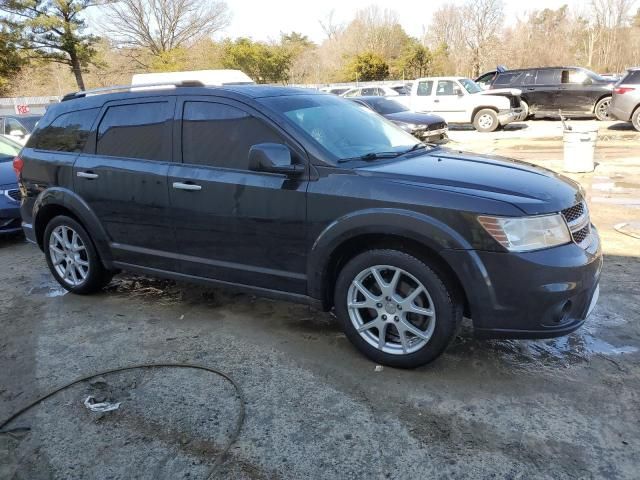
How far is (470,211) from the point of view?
2.94 metres

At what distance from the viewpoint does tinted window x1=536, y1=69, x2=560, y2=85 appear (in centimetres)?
1744

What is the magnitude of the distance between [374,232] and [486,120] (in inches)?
595

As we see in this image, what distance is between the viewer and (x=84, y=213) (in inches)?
178

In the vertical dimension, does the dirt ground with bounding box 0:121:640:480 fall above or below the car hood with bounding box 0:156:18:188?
below

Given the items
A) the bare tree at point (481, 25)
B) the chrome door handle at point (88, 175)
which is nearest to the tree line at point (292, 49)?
the bare tree at point (481, 25)

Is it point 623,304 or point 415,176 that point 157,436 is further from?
point 623,304

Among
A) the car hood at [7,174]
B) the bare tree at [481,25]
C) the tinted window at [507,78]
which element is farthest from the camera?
the bare tree at [481,25]

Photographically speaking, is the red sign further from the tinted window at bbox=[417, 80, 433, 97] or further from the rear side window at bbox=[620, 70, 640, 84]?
the rear side window at bbox=[620, 70, 640, 84]

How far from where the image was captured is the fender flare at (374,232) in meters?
2.98

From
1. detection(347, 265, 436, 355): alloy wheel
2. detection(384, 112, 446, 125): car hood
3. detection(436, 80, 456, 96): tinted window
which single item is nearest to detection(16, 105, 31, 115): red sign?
detection(436, 80, 456, 96): tinted window

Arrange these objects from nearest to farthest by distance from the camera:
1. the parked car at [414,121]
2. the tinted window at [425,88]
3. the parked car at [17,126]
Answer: the parked car at [17,126], the parked car at [414,121], the tinted window at [425,88]

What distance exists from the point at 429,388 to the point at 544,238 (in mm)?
1074

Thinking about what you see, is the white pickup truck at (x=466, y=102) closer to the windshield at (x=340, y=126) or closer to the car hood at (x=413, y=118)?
the car hood at (x=413, y=118)

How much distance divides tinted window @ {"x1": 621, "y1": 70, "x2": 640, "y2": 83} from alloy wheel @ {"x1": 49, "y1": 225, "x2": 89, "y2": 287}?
13.9 metres
